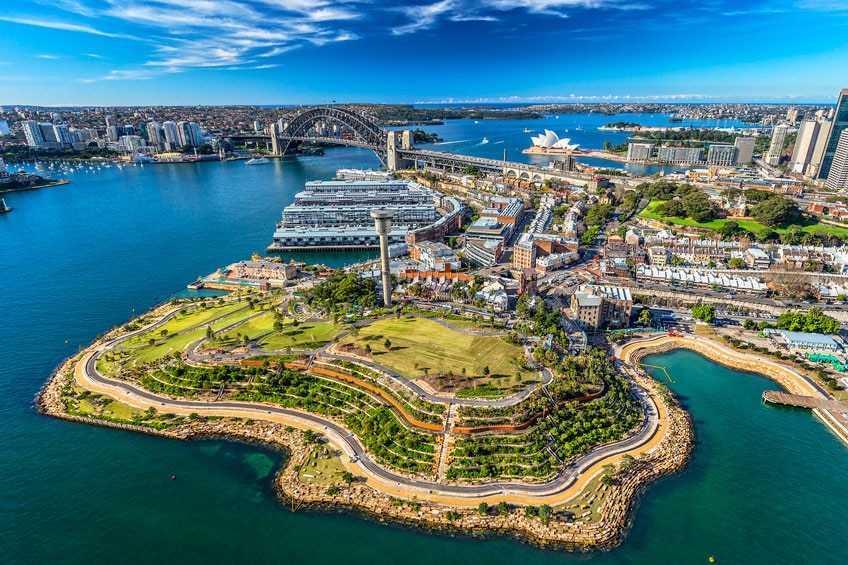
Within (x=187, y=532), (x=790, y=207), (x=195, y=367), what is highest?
(x=790, y=207)

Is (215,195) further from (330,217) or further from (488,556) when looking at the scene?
(488,556)

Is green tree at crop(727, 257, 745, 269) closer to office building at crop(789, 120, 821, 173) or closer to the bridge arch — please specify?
office building at crop(789, 120, 821, 173)

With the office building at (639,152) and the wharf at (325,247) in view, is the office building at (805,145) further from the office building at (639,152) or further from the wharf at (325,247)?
the wharf at (325,247)

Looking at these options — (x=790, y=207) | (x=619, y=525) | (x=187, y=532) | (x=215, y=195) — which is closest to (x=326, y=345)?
(x=187, y=532)

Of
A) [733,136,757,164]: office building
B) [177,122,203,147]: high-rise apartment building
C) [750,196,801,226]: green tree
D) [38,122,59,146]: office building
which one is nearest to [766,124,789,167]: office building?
[733,136,757,164]: office building

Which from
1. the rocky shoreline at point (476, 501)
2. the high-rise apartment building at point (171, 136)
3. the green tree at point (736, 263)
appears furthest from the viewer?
the high-rise apartment building at point (171, 136)

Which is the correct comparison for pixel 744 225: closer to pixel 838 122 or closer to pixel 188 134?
pixel 838 122

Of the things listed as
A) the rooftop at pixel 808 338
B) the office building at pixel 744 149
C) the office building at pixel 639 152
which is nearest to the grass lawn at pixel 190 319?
the rooftop at pixel 808 338
